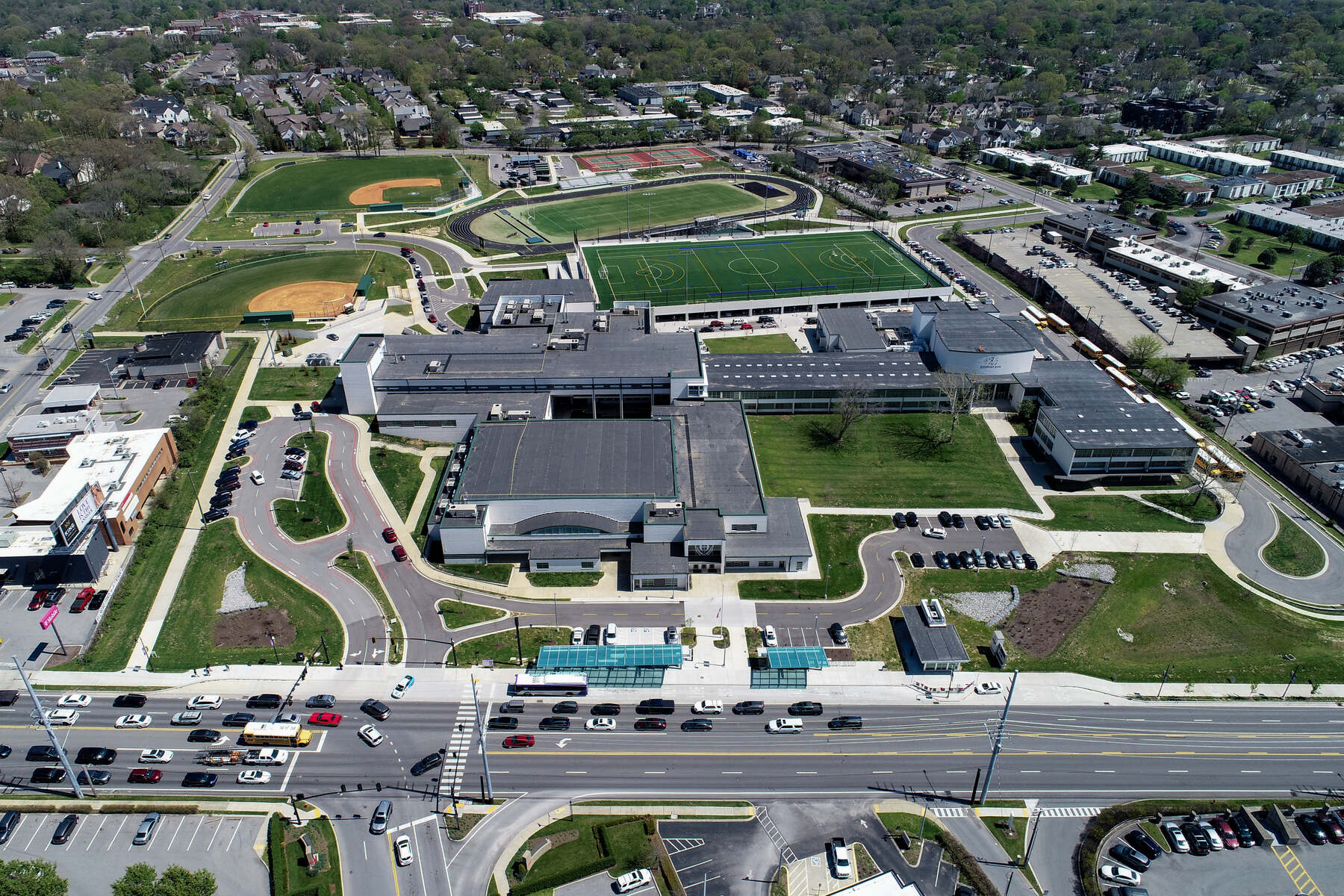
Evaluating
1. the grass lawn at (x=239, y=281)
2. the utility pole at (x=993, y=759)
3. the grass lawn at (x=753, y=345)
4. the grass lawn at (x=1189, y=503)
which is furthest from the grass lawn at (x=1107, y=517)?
the grass lawn at (x=239, y=281)

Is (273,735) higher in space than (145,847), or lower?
higher

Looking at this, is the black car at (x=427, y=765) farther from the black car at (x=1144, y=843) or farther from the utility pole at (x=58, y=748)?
the black car at (x=1144, y=843)

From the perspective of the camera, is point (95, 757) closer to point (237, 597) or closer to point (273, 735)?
point (273, 735)

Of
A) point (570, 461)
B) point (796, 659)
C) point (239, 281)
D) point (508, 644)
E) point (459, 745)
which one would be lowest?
point (459, 745)

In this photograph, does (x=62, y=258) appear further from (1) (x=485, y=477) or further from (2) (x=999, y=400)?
(2) (x=999, y=400)

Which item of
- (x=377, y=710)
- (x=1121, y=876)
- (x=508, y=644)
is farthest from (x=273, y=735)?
(x=1121, y=876)

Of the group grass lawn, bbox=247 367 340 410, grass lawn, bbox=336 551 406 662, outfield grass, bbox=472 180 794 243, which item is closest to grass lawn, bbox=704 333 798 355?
outfield grass, bbox=472 180 794 243

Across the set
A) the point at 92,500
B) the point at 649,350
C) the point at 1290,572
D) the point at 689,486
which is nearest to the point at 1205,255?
A: the point at 1290,572

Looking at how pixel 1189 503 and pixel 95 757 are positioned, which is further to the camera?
pixel 1189 503
